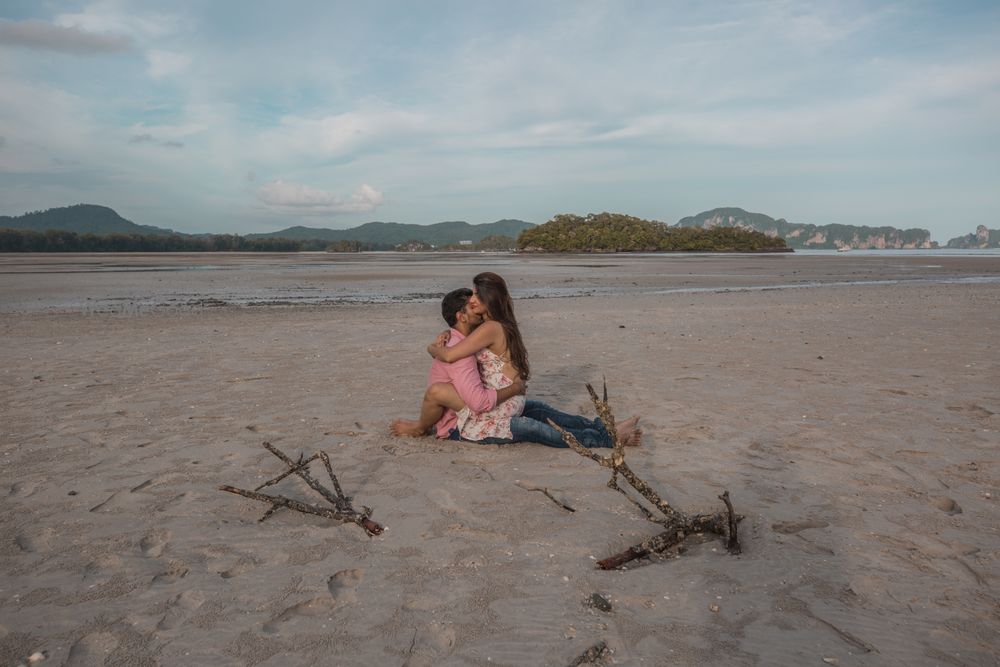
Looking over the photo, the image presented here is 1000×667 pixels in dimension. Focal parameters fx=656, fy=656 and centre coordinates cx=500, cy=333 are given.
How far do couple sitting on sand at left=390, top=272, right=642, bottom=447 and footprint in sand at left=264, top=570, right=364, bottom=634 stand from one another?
93.0 inches

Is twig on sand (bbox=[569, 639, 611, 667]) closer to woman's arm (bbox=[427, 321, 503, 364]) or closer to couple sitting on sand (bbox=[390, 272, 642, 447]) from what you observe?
couple sitting on sand (bbox=[390, 272, 642, 447])

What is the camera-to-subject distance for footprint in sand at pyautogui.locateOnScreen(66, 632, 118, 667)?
2756mm

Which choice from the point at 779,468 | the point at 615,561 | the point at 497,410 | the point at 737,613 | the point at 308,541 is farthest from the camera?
the point at 497,410

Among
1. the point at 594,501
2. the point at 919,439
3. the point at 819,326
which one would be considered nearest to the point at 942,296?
the point at 819,326

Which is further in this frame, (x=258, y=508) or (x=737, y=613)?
(x=258, y=508)

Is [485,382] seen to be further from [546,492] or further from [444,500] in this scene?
[546,492]

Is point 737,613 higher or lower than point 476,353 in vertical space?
lower

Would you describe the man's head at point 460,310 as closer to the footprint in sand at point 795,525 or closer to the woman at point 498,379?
the woman at point 498,379

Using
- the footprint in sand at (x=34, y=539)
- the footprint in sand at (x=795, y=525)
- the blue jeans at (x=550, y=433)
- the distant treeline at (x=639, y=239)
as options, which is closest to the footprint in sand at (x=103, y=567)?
the footprint in sand at (x=34, y=539)

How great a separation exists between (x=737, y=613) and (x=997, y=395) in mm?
6254

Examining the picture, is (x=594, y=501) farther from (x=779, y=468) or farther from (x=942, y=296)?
(x=942, y=296)

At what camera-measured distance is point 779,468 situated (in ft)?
17.0

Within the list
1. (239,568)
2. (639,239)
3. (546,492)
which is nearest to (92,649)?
(239,568)

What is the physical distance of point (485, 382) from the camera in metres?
5.85
